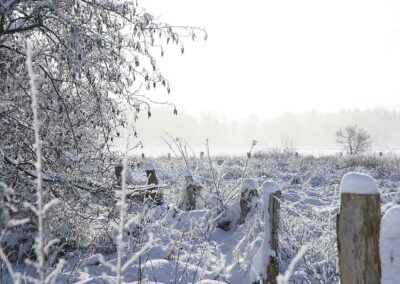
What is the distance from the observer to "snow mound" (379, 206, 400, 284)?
1906 millimetres

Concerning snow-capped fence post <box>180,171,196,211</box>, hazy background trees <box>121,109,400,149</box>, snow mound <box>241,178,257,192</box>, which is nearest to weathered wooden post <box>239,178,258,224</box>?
snow mound <box>241,178,257,192</box>

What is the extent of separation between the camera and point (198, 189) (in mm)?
6797

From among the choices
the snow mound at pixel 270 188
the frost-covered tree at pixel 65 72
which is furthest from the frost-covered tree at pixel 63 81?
the snow mound at pixel 270 188

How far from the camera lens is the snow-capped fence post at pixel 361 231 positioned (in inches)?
75.1

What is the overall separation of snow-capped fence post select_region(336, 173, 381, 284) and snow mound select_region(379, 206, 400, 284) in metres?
0.03

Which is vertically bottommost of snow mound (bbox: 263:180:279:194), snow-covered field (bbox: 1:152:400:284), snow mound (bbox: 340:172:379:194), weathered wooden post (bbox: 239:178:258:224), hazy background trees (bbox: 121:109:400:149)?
snow-covered field (bbox: 1:152:400:284)

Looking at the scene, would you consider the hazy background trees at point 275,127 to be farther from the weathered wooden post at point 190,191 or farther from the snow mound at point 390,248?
the snow mound at point 390,248

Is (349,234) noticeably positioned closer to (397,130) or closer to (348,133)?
(348,133)

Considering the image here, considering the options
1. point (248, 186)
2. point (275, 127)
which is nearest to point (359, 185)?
point (248, 186)

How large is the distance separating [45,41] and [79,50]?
133 cm

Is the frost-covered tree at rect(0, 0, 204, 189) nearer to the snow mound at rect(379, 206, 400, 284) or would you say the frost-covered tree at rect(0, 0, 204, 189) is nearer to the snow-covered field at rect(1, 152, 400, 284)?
the snow-covered field at rect(1, 152, 400, 284)

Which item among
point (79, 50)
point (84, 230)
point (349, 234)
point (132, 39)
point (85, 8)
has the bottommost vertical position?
point (84, 230)

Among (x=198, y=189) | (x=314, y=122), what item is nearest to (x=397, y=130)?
(x=314, y=122)

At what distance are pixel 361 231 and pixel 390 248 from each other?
0.17 meters
